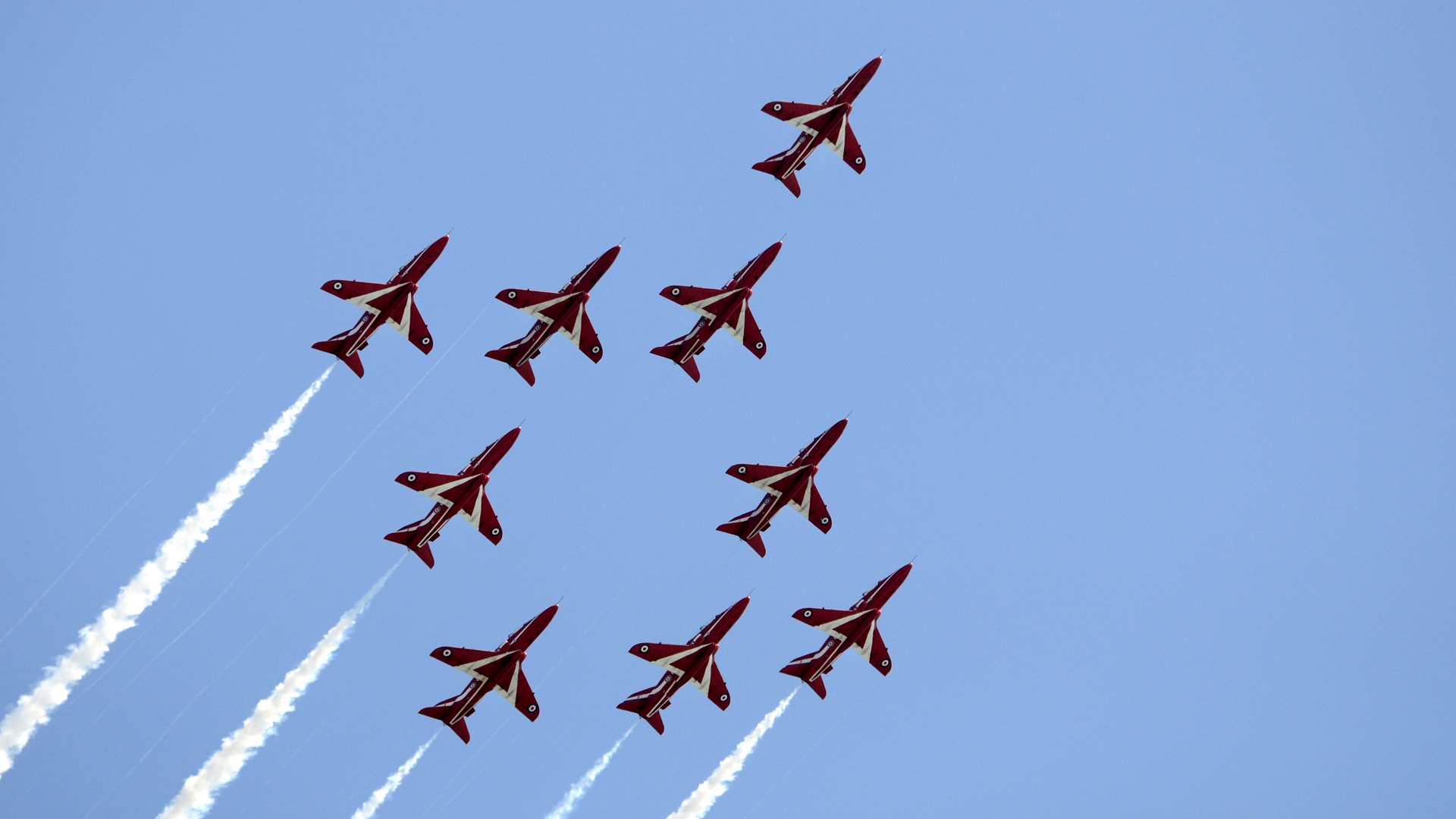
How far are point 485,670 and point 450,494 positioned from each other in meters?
7.79

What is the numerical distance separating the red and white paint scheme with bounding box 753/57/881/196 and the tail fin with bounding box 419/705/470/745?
91.9 ft

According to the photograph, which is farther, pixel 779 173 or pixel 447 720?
pixel 779 173

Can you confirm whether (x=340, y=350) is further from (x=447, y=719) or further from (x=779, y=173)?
(x=779, y=173)

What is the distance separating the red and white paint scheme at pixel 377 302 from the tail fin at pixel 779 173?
15.5 metres

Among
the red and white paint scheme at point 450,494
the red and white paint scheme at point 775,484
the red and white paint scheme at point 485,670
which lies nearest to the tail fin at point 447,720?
the red and white paint scheme at point 485,670

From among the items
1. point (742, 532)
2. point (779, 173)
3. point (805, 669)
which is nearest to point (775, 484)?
point (742, 532)

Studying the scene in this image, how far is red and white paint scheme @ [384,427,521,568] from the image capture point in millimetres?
86688

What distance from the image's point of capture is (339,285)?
8675cm

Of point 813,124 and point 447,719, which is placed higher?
point 813,124

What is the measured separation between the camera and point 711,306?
91625 mm

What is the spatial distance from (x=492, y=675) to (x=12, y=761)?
19783 mm

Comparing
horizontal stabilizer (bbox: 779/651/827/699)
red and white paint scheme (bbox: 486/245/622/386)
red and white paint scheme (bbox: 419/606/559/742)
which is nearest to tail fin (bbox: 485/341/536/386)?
red and white paint scheme (bbox: 486/245/622/386)

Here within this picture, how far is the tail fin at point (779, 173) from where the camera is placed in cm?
9406

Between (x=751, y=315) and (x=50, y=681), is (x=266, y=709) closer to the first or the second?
(x=50, y=681)
